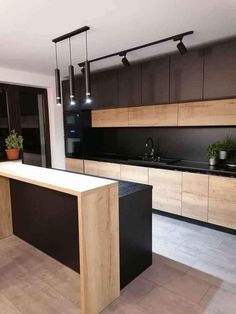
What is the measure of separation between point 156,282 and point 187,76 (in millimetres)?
2597

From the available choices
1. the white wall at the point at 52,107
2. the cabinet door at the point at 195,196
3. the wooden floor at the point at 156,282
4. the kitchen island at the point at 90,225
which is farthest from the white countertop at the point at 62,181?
the white wall at the point at 52,107

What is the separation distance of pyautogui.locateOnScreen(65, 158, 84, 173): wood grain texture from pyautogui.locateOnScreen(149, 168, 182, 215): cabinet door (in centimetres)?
168

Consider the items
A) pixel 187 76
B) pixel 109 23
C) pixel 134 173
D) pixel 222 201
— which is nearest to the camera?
pixel 109 23

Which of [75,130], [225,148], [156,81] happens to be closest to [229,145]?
[225,148]

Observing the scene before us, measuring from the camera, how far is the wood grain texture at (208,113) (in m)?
3.11

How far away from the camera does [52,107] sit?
16.2 ft

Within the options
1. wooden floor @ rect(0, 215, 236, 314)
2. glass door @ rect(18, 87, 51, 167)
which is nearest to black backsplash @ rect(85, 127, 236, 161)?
glass door @ rect(18, 87, 51, 167)

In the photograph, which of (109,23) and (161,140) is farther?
(161,140)

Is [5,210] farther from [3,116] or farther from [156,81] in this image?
[156,81]

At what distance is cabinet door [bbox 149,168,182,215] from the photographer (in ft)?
11.6

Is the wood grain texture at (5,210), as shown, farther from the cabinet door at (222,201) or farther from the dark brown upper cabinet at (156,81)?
the cabinet door at (222,201)

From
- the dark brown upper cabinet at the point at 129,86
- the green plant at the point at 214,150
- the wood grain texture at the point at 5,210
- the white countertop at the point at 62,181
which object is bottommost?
the wood grain texture at the point at 5,210

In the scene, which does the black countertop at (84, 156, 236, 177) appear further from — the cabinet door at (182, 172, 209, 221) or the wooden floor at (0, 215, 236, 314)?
the wooden floor at (0, 215, 236, 314)

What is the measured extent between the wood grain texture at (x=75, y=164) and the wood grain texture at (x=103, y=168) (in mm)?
121
